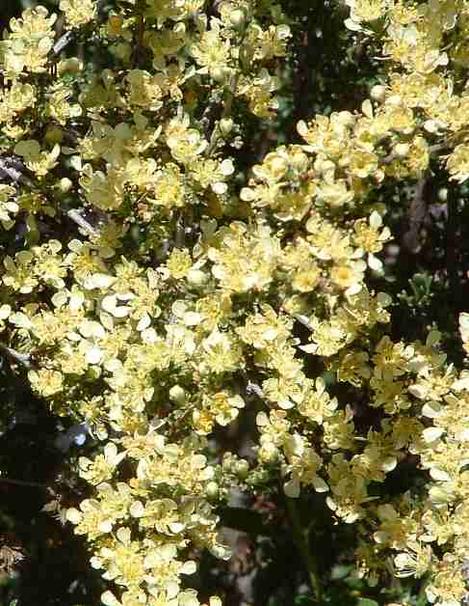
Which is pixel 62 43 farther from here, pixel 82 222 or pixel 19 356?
pixel 19 356

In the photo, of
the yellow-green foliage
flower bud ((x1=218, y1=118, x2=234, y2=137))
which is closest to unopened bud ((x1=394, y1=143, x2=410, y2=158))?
the yellow-green foliage

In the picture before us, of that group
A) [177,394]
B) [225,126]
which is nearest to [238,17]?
[225,126]

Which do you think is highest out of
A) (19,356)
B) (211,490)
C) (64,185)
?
(64,185)

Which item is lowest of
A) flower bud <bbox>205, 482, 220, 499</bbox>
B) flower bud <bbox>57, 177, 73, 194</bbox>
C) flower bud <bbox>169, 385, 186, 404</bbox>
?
flower bud <bbox>205, 482, 220, 499</bbox>

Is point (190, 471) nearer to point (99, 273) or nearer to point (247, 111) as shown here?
point (99, 273)

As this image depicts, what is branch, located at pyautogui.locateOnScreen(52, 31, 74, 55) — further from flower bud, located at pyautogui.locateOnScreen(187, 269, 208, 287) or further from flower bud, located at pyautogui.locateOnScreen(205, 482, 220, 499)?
flower bud, located at pyautogui.locateOnScreen(205, 482, 220, 499)

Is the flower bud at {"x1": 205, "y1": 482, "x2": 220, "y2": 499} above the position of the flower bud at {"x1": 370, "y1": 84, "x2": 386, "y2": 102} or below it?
below

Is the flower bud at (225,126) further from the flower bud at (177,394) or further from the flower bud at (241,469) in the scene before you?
the flower bud at (241,469)

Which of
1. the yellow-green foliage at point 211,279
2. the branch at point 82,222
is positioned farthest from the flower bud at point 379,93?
the branch at point 82,222
